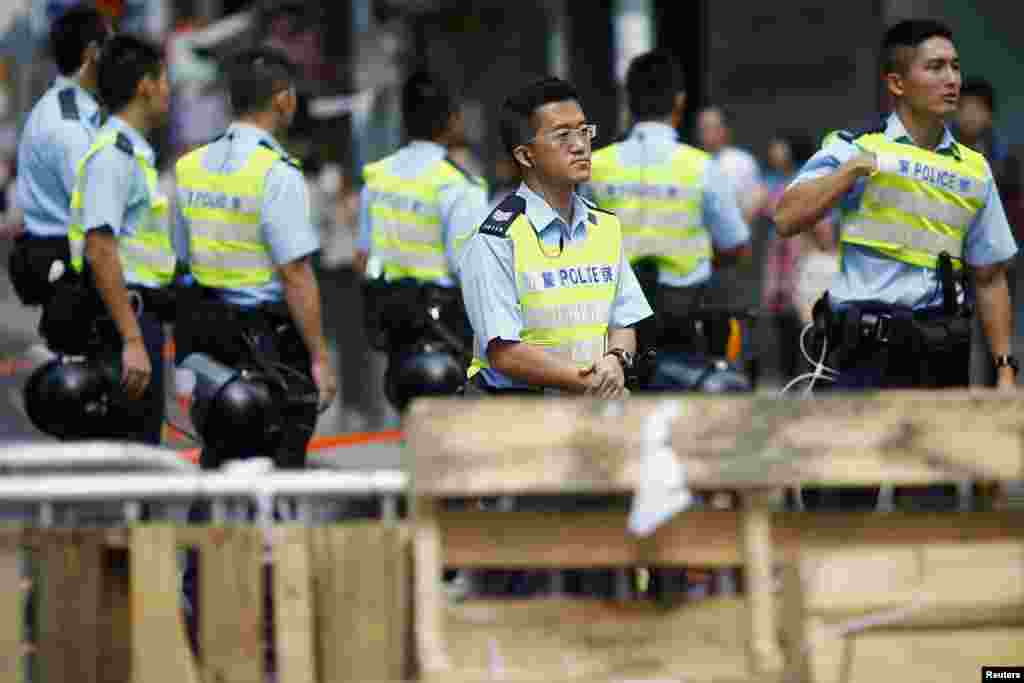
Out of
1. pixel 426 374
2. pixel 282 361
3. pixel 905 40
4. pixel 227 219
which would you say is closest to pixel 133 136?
pixel 227 219

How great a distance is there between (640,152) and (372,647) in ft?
14.6

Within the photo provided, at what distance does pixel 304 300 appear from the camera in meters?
7.93

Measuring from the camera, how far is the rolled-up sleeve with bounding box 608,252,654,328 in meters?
A: 6.33

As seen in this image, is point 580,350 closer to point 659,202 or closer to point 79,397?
point 79,397

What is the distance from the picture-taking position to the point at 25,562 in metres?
5.16

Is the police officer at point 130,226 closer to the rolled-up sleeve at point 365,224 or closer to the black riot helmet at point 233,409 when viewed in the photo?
the black riot helmet at point 233,409

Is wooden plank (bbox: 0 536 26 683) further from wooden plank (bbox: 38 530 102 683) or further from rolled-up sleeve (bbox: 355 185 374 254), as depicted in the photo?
rolled-up sleeve (bbox: 355 185 374 254)

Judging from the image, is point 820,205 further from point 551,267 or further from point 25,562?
point 25,562

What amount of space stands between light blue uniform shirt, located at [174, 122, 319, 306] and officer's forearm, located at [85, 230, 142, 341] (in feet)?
1.12

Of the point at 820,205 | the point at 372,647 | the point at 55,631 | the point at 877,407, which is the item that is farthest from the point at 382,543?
the point at 820,205

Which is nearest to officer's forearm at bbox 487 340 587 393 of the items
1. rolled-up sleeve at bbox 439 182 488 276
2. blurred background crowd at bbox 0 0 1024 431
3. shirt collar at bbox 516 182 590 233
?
shirt collar at bbox 516 182 590 233

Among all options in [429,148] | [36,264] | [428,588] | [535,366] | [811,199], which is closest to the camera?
[428,588]

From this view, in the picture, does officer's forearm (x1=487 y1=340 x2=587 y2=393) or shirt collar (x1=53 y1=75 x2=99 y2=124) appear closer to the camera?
officer's forearm (x1=487 y1=340 x2=587 y2=393)

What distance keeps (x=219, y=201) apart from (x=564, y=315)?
214cm
